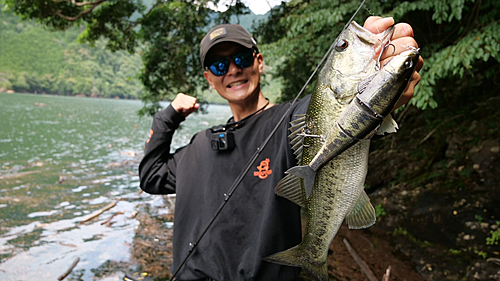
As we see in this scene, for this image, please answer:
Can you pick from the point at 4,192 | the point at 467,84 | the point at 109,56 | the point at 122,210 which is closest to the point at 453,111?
the point at 467,84

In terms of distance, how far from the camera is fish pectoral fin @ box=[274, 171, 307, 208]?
66.4 inches

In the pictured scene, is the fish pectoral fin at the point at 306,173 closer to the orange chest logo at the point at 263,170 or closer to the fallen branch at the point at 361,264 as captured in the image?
the orange chest logo at the point at 263,170

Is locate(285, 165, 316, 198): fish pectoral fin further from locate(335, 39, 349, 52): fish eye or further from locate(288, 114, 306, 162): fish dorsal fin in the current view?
locate(335, 39, 349, 52): fish eye

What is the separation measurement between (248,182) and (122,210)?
8.75 meters

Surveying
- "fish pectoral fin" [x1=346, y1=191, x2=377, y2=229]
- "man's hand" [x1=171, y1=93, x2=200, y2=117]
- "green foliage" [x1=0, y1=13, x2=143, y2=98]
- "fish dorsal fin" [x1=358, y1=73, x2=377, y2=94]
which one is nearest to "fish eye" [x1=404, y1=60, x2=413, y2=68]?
"fish dorsal fin" [x1=358, y1=73, x2=377, y2=94]

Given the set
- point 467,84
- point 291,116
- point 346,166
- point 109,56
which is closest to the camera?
point 346,166

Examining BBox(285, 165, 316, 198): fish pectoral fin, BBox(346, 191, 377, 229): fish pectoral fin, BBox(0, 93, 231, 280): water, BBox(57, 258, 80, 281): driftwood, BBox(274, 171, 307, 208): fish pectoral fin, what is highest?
BBox(285, 165, 316, 198): fish pectoral fin

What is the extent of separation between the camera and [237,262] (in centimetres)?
222

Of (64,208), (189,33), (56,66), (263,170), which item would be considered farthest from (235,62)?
(56,66)

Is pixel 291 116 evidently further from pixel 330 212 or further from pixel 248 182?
pixel 330 212

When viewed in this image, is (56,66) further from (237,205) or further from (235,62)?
(237,205)

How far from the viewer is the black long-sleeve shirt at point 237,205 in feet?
6.95

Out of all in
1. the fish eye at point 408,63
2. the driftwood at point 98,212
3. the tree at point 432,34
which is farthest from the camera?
the driftwood at point 98,212

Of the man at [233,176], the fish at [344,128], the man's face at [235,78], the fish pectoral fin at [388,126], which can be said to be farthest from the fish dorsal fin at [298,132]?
the man's face at [235,78]
